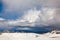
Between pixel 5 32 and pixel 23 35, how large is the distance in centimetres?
24

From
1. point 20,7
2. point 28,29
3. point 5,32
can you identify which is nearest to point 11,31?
point 5,32

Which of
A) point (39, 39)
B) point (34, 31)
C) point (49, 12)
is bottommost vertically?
point (39, 39)

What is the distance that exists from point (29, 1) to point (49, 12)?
299 millimetres

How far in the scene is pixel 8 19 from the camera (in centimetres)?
172

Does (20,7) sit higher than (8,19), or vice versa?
(20,7)

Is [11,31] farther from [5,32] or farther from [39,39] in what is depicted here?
[39,39]

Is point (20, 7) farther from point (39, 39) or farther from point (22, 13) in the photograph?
point (39, 39)

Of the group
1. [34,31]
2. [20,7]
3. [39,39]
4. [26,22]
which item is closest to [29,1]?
[20,7]

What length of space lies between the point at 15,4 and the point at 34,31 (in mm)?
434

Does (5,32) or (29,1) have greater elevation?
(29,1)

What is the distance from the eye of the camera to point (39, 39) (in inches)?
66.1

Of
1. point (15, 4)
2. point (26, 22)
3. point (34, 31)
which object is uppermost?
point (15, 4)

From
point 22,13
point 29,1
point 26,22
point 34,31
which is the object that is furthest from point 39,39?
point 29,1

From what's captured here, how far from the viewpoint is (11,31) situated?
1.70 metres
